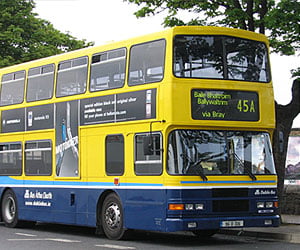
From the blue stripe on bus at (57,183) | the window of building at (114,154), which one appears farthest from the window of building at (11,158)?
the window of building at (114,154)

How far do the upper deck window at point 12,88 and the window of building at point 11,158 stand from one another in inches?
46.0

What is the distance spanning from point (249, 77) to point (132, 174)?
3.18 m

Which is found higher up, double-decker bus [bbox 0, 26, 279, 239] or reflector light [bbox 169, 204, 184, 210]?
double-decker bus [bbox 0, 26, 279, 239]

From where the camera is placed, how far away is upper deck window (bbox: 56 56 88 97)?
1917 centimetres

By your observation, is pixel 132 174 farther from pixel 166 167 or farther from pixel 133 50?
pixel 133 50

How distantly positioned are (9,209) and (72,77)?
476cm

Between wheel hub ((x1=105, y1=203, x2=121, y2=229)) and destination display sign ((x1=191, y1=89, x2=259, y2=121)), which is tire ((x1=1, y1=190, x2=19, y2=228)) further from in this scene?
destination display sign ((x1=191, y1=89, x2=259, y2=121))

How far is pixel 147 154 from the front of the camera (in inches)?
661

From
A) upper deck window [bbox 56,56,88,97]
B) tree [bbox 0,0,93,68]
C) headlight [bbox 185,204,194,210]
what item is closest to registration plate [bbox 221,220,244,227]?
headlight [bbox 185,204,194,210]

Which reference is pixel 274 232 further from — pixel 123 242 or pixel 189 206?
pixel 123 242

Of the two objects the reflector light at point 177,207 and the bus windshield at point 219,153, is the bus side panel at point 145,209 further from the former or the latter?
the bus windshield at point 219,153

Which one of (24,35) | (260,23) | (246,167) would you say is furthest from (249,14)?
(24,35)

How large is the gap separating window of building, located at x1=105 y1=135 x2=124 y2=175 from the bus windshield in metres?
1.72

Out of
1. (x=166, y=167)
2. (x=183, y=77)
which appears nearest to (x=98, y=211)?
(x=166, y=167)
